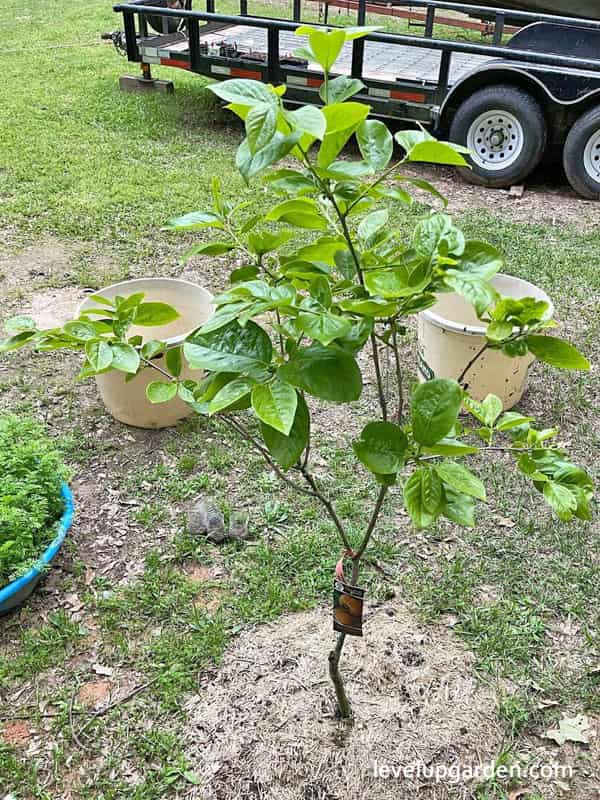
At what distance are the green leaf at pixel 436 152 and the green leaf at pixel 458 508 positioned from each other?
0.58 m

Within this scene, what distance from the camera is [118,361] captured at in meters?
1.37

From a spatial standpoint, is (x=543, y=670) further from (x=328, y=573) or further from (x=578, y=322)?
(x=578, y=322)

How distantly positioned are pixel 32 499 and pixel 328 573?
1.12 meters

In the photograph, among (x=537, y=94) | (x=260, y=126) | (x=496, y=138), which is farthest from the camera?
(x=496, y=138)

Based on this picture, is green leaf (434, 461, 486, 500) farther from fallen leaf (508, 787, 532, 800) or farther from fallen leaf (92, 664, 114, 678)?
fallen leaf (92, 664, 114, 678)

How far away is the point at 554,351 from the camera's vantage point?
49.2 inches

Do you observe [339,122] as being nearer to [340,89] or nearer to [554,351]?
[340,89]

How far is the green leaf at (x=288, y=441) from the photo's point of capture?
1195mm

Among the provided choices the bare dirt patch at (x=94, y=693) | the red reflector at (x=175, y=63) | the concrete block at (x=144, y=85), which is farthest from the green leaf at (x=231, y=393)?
the concrete block at (x=144, y=85)

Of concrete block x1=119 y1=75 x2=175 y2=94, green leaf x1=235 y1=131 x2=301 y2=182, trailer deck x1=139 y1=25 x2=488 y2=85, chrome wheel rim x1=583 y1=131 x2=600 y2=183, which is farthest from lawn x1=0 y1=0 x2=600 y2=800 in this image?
concrete block x1=119 y1=75 x2=175 y2=94

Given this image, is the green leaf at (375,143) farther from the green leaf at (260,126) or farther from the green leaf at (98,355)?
the green leaf at (98,355)

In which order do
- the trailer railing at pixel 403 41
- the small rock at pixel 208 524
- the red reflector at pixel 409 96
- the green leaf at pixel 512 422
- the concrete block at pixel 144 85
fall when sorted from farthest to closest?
1. the concrete block at pixel 144 85
2. the red reflector at pixel 409 96
3. the trailer railing at pixel 403 41
4. the small rock at pixel 208 524
5. the green leaf at pixel 512 422

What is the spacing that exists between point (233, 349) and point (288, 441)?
19cm

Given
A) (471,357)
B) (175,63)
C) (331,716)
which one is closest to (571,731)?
(331,716)
